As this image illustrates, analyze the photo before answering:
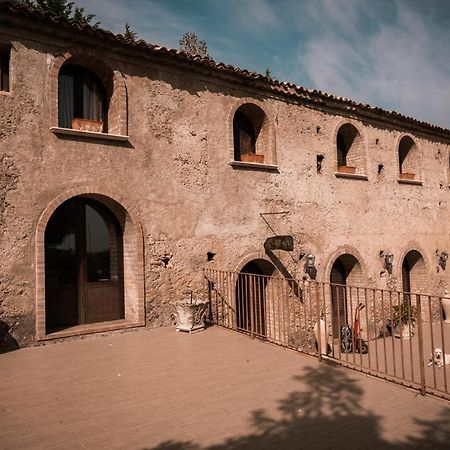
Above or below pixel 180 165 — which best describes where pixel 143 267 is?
below

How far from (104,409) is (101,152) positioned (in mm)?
5200

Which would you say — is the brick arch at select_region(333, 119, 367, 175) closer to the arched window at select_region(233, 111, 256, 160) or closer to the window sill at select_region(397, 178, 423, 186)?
the window sill at select_region(397, 178, 423, 186)

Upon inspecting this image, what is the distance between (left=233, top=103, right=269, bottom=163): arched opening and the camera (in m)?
11.1

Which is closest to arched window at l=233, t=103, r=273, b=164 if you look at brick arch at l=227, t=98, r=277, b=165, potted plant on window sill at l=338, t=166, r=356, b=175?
brick arch at l=227, t=98, r=277, b=165

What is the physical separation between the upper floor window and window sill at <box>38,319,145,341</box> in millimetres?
4558

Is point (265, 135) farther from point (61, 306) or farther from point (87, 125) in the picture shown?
point (61, 306)

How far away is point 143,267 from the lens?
28.1 ft

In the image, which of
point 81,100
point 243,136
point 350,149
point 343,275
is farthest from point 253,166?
point 343,275

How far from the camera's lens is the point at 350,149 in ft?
45.1

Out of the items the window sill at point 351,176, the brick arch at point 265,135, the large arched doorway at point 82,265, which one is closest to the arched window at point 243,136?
the brick arch at point 265,135

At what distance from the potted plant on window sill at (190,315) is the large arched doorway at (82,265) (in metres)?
1.41

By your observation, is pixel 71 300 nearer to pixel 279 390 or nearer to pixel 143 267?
pixel 143 267

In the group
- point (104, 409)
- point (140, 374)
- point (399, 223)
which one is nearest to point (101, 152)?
point (140, 374)

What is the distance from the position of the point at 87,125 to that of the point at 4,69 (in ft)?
5.59
